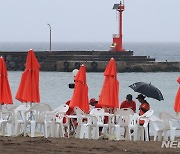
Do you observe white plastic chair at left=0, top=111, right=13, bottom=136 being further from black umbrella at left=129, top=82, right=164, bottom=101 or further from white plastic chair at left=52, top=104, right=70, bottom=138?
black umbrella at left=129, top=82, right=164, bottom=101

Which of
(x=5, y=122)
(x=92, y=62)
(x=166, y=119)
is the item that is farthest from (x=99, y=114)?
(x=92, y=62)

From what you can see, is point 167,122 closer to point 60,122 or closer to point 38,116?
point 60,122

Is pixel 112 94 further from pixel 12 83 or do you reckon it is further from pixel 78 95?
pixel 12 83

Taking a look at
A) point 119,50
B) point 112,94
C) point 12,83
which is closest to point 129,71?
point 119,50

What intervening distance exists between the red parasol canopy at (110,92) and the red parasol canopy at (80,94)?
30 cm

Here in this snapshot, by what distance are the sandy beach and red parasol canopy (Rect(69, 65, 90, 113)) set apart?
228 centimetres

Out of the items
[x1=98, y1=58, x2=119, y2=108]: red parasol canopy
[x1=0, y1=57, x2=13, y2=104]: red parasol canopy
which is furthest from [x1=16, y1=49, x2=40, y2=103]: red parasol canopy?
[x1=98, y1=58, x2=119, y2=108]: red parasol canopy

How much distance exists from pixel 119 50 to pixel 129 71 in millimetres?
2230

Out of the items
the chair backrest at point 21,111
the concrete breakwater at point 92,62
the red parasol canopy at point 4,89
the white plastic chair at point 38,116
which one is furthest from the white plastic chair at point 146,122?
the concrete breakwater at point 92,62

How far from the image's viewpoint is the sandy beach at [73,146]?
1088 cm

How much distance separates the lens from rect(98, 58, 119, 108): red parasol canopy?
1498cm

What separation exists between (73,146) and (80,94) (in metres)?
3.53

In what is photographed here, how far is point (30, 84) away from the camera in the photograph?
15.2 m
